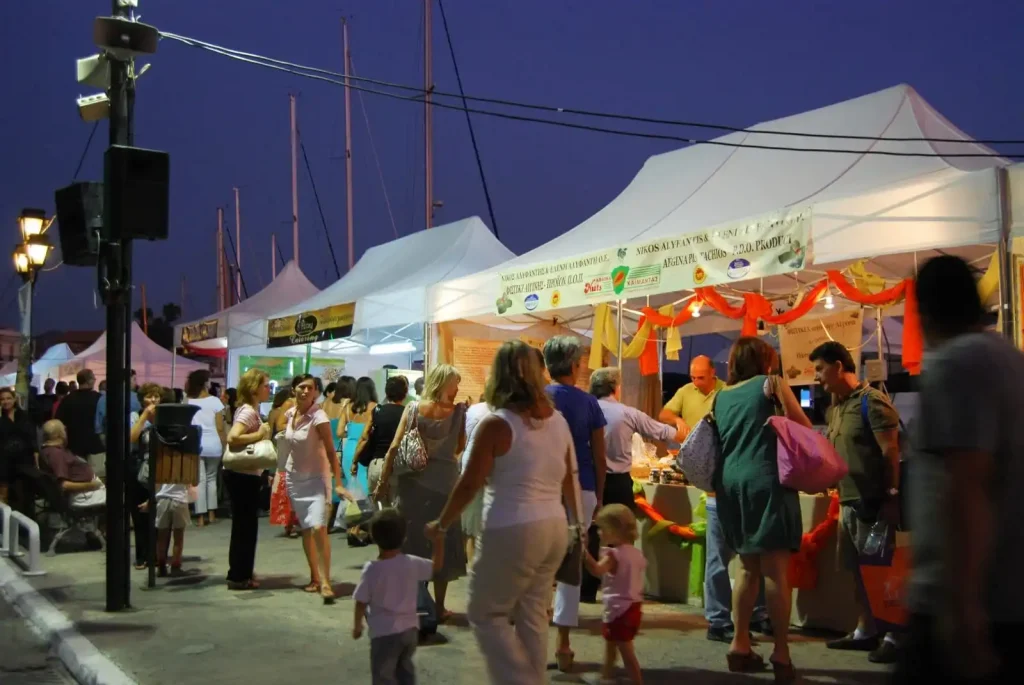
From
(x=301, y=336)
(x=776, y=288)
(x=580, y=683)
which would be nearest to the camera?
(x=580, y=683)

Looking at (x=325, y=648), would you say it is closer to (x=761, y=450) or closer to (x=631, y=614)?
(x=631, y=614)

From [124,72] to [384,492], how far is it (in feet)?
13.0

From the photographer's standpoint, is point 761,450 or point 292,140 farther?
point 292,140

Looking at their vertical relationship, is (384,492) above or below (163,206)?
below

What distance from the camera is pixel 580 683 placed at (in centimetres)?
543

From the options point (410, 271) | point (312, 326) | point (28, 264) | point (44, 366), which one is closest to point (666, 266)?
point (410, 271)

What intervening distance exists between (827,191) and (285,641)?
6.02 meters

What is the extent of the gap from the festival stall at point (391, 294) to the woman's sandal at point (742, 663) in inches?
311

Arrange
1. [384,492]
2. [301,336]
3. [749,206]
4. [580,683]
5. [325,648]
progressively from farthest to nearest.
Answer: [301,336] < [749,206] < [384,492] < [325,648] < [580,683]

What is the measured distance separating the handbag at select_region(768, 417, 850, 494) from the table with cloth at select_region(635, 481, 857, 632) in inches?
56.4

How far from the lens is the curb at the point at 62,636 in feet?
18.6

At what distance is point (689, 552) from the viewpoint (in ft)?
25.3

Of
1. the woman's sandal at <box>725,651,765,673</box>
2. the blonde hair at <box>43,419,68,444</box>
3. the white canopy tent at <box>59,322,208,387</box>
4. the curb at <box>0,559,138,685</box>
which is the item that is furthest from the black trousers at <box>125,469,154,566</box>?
the white canopy tent at <box>59,322,208,387</box>

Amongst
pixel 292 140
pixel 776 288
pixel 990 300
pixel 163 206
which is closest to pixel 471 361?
pixel 776 288
